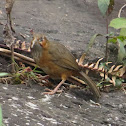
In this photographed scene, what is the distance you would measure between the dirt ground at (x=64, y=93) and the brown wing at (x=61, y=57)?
0.91ft

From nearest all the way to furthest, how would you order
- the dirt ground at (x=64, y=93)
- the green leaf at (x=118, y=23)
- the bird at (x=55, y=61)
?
the dirt ground at (x=64, y=93)
the bird at (x=55, y=61)
the green leaf at (x=118, y=23)

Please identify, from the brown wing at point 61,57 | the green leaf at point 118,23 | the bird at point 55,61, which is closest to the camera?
the bird at point 55,61

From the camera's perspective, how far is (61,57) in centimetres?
335

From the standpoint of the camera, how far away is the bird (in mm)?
3191

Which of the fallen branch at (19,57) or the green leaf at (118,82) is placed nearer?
the fallen branch at (19,57)

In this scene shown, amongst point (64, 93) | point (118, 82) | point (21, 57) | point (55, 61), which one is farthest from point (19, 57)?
point (118, 82)

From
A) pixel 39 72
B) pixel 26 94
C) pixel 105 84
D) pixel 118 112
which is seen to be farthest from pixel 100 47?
pixel 26 94

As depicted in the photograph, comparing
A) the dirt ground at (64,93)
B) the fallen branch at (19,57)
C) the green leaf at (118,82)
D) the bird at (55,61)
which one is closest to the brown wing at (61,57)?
the bird at (55,61)

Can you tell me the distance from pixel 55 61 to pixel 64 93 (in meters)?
0.36

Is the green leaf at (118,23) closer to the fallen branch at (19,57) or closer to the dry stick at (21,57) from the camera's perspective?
the dry stick at (21,57)

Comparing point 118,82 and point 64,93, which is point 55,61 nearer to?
point 64,93

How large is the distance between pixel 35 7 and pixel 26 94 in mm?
2329

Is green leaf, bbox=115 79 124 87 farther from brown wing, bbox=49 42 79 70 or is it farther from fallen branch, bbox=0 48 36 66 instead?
fallen branch, bbox=0 48 36 66

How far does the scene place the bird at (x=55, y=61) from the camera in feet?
10.5
